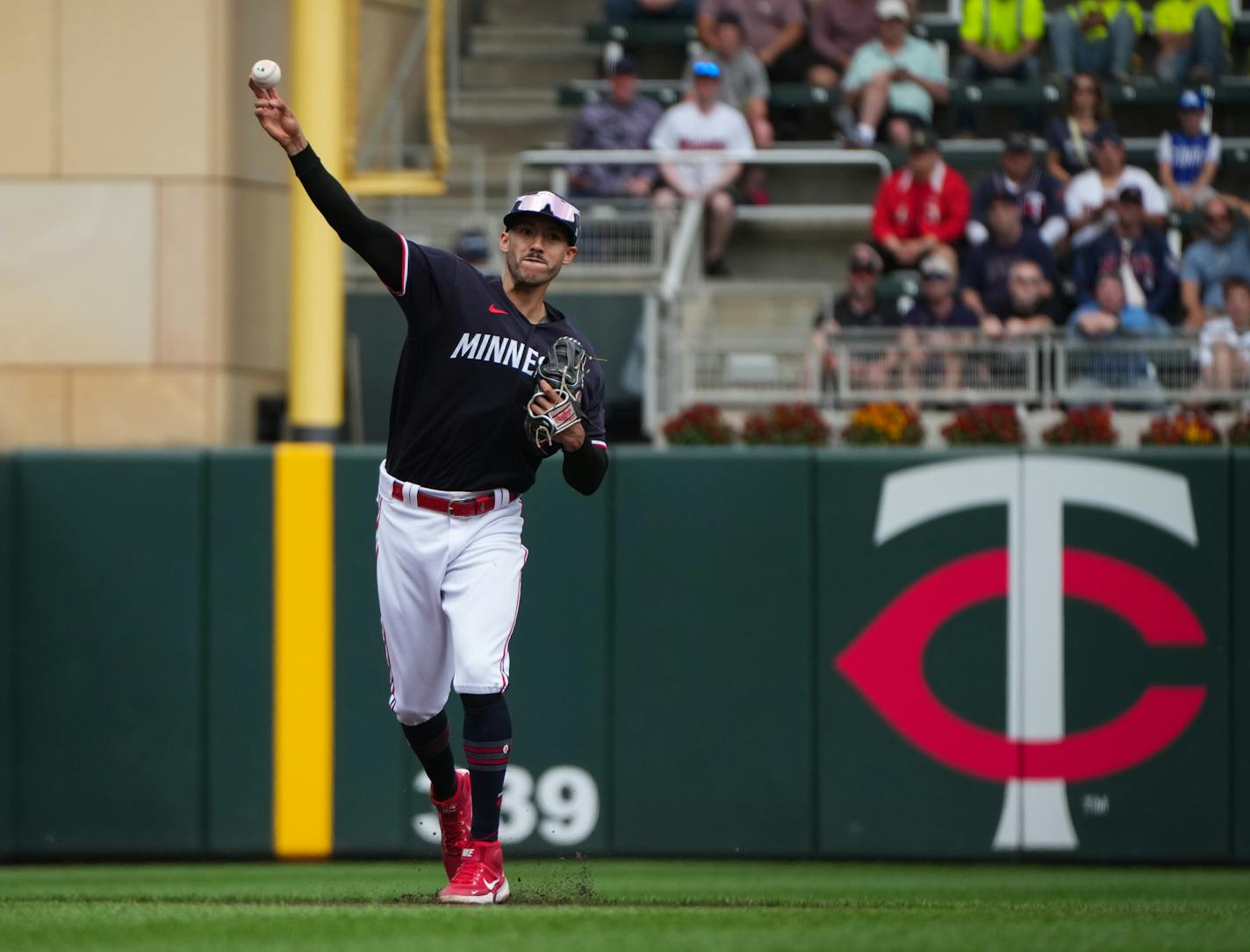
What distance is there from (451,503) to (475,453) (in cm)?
17

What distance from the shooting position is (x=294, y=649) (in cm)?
974

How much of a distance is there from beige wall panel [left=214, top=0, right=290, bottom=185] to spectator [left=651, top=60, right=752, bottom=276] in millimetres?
2368

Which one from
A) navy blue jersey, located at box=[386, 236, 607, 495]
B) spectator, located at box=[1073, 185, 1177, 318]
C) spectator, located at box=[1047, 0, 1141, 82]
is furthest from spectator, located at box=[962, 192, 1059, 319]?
navy blue jersey, located at box=[386, 236, 607, 495]

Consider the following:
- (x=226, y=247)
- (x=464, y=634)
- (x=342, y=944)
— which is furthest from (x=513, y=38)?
(x=342, y=944)

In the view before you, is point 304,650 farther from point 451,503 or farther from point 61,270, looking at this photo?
point 451,503

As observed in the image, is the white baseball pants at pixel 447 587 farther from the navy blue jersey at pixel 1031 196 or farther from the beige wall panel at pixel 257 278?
the navy blue jersey at pixel 1031 196

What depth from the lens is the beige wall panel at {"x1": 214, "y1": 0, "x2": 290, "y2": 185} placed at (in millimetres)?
11500

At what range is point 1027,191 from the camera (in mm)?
11820

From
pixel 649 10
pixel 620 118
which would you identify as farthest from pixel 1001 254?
pixel 649 10

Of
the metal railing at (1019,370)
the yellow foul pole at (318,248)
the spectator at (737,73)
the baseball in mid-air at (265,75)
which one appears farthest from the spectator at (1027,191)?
the baseball in mid-air at (265,75)

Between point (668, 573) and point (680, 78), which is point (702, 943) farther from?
point (680, 78)

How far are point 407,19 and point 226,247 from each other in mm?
2728

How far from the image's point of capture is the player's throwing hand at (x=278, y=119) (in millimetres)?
5562

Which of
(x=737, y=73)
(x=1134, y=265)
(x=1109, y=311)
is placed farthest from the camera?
(x=737, y=73)
